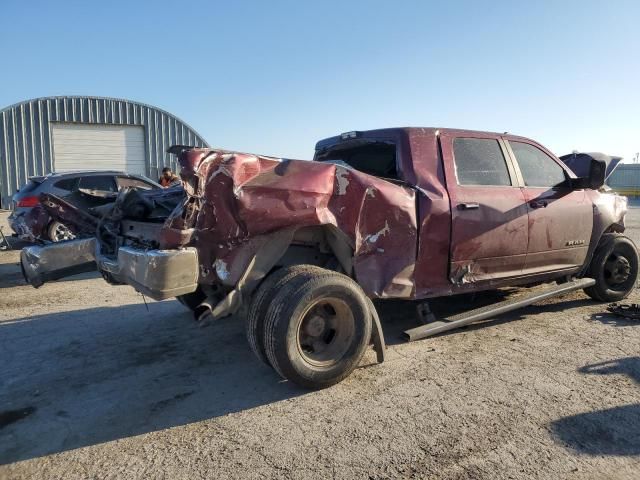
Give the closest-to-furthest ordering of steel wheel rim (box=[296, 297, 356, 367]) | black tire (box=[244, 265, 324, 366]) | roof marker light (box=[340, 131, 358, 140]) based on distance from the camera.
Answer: black tire (box=[244, 265, 324, 366])
steel wheel rim (box=[296, 297, 356, 367])
roof marker light (box=[340, 131, 358, 140])

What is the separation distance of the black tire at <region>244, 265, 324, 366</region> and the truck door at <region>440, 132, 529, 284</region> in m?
1.58

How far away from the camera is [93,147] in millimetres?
21062

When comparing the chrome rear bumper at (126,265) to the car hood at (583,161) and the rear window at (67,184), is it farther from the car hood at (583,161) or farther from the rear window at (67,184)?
the rear window at (67,184)

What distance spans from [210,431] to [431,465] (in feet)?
4.31

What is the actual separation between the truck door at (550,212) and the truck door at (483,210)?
0.51 feet

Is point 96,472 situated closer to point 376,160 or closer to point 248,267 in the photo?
point 248,267

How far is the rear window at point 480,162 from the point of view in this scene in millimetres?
4328

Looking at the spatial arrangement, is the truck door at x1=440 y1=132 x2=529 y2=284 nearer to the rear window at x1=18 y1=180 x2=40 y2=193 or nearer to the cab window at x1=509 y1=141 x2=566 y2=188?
the cab window at x1=509 y1=141 x2=566 y2=188

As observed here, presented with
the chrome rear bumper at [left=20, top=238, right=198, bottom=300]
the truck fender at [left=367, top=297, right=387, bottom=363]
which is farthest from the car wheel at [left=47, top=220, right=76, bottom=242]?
the truck fender at [left=367, top=297, right=387, bottom=363]

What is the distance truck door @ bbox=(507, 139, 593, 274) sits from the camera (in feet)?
15.4

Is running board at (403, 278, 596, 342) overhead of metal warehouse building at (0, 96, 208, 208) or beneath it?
beneath

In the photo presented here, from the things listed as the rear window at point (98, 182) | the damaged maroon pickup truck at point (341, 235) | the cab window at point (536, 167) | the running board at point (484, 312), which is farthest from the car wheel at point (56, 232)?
the cab window at point (536, 167)

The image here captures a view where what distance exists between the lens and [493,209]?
4.32 m

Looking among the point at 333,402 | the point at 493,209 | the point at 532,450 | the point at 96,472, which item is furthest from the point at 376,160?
the point at 96,472
